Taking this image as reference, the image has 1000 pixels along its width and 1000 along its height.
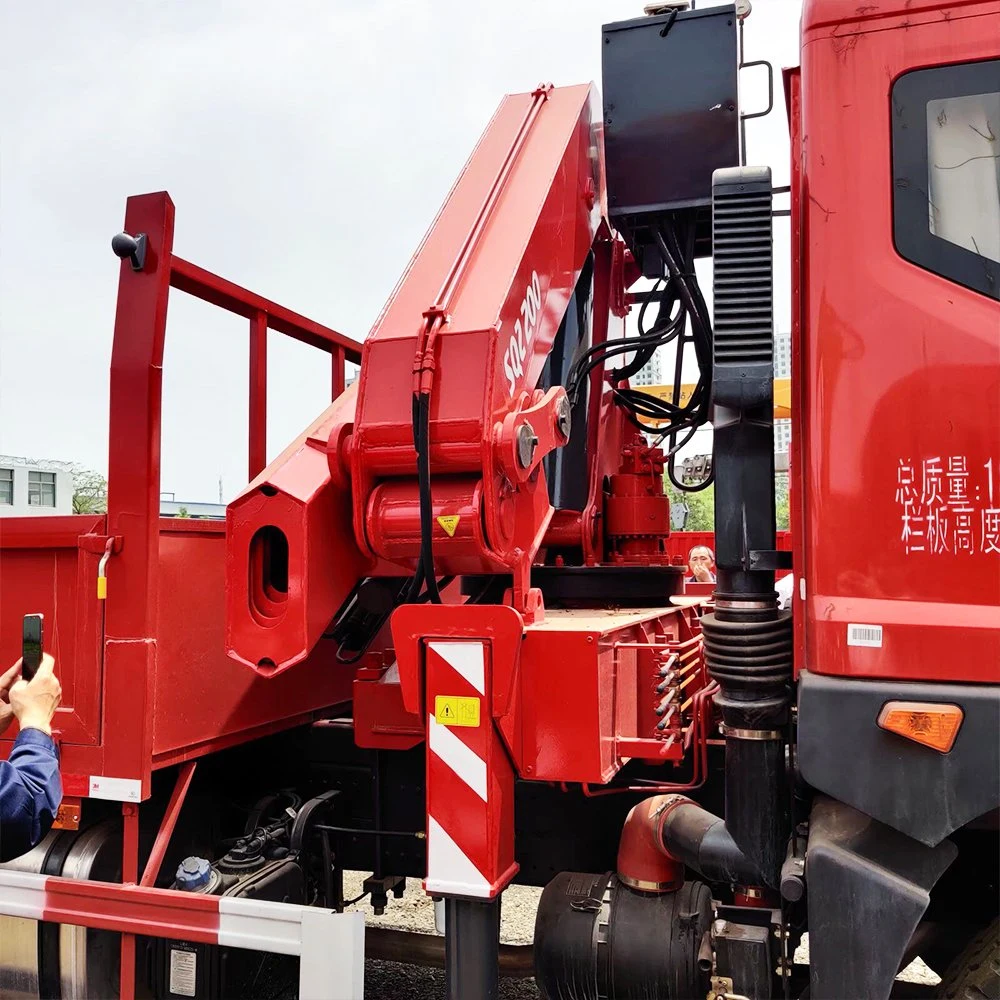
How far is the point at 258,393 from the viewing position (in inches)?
128

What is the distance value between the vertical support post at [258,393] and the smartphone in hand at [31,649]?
124 cm

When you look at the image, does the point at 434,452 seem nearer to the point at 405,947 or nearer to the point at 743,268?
the point at 743,268

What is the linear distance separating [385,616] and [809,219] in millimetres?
1903

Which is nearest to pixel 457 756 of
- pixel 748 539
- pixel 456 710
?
pixel 456 710

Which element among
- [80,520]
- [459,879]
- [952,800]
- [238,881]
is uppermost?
[80,520]

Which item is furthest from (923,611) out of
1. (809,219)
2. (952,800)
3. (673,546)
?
(673,546)

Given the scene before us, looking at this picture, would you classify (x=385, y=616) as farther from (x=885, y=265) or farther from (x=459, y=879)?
(x=885, y=265)

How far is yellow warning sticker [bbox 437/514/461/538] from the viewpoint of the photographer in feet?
7.63

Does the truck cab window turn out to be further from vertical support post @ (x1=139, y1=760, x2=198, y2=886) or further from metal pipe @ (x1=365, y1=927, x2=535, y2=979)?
metal pipe @ (x1=365, y1=927, x2=535, y2=979)

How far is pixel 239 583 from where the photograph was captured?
255 centimetres

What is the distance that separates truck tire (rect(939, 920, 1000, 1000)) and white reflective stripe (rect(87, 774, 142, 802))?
6.80 feet

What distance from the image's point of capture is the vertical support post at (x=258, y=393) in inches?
127

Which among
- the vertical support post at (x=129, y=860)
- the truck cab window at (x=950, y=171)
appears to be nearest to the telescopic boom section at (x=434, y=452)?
the vertical support post at (x=129, y=860)

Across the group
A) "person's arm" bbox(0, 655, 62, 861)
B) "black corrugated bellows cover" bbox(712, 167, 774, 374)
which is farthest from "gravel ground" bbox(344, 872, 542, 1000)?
"black corrugated bellows cover" bbox(712, 167, 774, 374)
